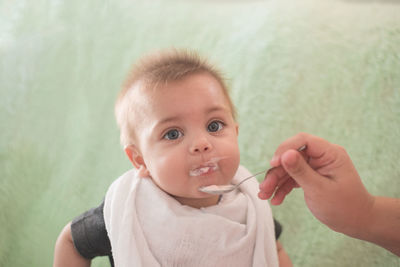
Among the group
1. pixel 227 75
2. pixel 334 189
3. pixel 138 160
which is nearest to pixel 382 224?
pixel 334 189

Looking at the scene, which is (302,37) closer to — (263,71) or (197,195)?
(263,71)

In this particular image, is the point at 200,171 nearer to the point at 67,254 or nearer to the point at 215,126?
the point at 215,126

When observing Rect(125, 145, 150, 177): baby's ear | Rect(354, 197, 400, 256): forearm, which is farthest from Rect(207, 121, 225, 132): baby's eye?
Rect(354, 197, 400, 256): forearm

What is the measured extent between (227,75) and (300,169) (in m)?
0.74

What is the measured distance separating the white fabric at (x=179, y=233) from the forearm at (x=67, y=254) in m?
0.15

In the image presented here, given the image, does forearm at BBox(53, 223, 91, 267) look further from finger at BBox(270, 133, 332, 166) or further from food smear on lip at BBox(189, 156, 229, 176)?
finger at BBox(270, 133, 332, 166)

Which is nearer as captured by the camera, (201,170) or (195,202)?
(201,170)

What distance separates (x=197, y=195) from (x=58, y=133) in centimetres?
87

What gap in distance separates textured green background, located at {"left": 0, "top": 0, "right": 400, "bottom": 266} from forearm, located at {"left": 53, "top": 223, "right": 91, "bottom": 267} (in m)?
0.36

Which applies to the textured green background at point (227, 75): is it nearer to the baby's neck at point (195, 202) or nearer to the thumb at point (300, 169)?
the baby's neck at point (195, 202)

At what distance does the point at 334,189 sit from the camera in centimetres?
80

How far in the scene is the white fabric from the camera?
92 centimetres

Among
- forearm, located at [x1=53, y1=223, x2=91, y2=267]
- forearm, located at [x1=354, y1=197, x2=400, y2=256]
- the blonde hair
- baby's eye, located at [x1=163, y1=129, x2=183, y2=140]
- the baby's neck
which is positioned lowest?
forearm, located at [x1=354, y1=197, x2=400, y2=256]

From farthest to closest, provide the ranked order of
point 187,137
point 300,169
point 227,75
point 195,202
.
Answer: point 227,75 < point 195,202 < point 187,137 < point 300,169
